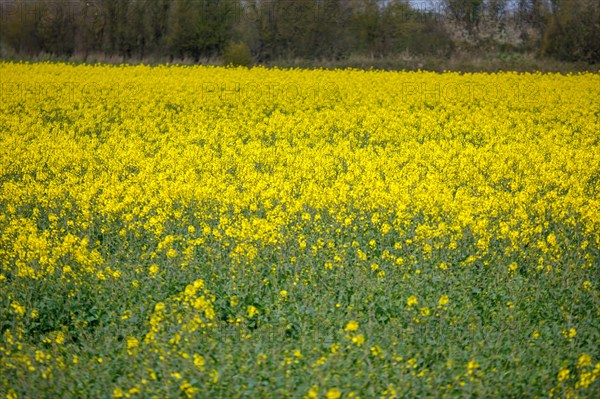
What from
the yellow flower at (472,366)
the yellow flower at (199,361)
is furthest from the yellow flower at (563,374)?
the yellow flower at (199,361)

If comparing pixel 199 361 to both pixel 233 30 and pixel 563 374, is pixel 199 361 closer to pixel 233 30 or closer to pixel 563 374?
pixel 563 374

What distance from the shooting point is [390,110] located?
17.7m

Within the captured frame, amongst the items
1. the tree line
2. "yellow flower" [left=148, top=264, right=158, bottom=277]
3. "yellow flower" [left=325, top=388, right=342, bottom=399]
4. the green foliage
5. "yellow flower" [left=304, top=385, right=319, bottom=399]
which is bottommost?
"yellow flower" [left=304, top=385, right=319, bottom=399]

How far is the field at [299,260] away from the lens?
17.3 feet

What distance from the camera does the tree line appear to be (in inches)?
1275

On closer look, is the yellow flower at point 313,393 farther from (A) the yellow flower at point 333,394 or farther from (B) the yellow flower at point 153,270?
(B) the yellow flower at point 153,270

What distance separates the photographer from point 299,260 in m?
7.48

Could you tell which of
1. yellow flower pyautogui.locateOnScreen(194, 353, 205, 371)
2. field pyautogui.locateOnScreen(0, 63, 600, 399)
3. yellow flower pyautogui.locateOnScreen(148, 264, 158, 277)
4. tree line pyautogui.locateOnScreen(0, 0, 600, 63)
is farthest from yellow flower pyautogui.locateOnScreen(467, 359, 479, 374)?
tree line pyautogui.locateOnScreen(0, 0, 600, 63)

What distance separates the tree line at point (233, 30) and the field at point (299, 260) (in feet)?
56.9

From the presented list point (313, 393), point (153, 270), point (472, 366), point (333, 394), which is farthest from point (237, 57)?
point (333, 394)

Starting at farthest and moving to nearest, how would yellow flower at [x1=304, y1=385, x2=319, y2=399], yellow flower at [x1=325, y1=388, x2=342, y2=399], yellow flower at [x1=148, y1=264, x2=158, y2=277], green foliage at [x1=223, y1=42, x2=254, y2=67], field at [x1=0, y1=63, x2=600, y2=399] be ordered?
1. green foliage at [x1=223, y1=42, x2=254, y2=67]
2. yellow flower at [x1=148, y1=264, x2=158, y2=277]
3. field at [x1=0, y1=63, x2=600, y2=399]
4. yellow flower at [x1=304, y1=385, x2=319, y2=399]
5. yellow flower at [x1=325, y1=388, x2=342, y2=399]

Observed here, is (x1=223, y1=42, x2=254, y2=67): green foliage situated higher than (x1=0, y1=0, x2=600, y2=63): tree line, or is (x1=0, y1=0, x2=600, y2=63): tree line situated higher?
(x1=0, y1=0, x2=600, y2=63): tree line

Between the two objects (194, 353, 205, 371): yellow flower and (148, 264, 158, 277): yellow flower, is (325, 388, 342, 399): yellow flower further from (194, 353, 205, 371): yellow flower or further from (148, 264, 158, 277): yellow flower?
(148, 264, 158, 277): yellow flower

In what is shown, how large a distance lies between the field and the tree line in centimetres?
1734
